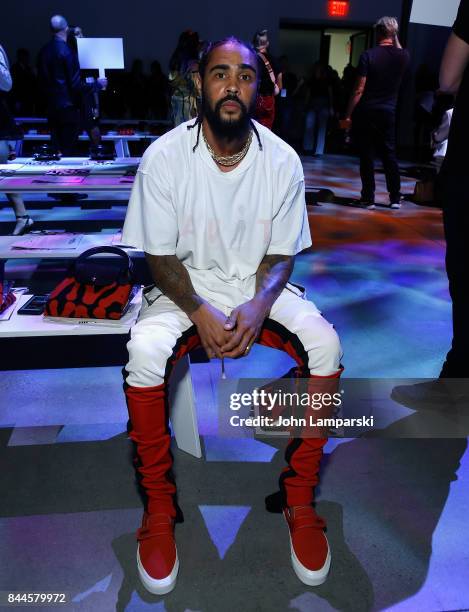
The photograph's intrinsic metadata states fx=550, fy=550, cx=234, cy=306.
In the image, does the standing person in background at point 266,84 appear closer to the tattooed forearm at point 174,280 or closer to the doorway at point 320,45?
the tattooed forearm at point 174,280

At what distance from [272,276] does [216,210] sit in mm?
288

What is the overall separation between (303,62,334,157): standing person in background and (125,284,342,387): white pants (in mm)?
9600

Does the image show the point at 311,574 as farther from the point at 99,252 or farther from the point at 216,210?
the point at 99,252

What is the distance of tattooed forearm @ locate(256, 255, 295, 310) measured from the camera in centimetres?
178

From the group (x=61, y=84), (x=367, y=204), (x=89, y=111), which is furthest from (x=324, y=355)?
(x=89, y=111)

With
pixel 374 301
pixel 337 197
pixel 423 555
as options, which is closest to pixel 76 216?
pixel 337 197

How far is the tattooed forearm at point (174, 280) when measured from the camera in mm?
1739

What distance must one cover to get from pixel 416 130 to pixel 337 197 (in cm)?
539

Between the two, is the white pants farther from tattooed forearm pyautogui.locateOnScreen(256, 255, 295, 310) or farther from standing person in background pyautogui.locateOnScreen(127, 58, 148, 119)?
standing person in background pyautogui.locateOnScreen(127, 58, 148, 119)

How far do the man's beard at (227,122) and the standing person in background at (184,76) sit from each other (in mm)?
2724

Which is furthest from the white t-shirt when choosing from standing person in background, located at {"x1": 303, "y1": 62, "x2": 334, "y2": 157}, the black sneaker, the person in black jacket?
standing person in background, located at {"x1": 303, "y1": 62, "x2": 334, "y2": 157}

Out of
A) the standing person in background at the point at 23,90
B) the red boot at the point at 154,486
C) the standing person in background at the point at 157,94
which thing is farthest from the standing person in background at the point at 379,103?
the standing person in background at the point at 23,90

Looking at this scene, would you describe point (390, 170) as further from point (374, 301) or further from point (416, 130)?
point (416, 130)

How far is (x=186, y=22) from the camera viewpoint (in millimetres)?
11430
